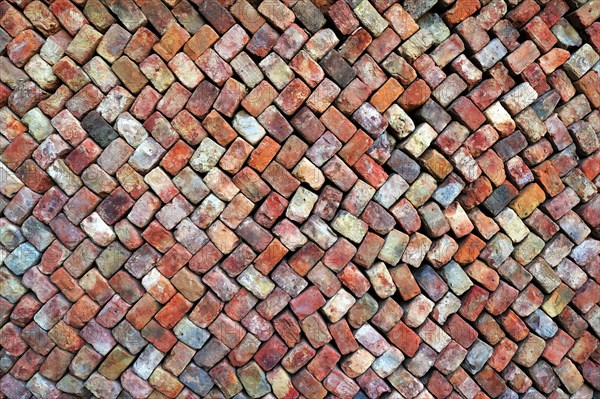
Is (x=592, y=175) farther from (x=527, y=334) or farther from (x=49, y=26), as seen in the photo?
(x=49, y=26)

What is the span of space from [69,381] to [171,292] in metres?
0.45

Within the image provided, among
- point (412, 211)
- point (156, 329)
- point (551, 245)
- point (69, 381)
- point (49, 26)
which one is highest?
point (551, 245)

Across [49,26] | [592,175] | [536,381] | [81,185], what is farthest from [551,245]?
[49,26]

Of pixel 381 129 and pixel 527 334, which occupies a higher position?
pixel 381 129

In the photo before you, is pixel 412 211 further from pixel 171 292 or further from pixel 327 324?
pixel 171 292

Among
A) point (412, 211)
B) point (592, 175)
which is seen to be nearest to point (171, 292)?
point (412, 211)

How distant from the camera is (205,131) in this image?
2029 millimetres

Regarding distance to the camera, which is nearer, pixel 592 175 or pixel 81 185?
pixel 81 185

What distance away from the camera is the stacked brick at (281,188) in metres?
2.01

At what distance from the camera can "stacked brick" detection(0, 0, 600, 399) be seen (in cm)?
201

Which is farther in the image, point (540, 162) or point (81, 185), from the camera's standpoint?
point (540, 162)

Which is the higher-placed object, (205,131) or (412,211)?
(412,211)

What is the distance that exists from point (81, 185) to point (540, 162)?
153 cm

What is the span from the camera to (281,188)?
204 cm
